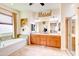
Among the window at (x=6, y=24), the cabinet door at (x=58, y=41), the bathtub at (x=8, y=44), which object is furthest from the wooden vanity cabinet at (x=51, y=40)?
the window at (x=6, y=24)

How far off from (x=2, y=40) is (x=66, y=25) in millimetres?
2673

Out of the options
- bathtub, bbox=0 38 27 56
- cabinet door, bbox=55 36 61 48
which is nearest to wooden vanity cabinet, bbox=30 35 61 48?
cabinet door, bbox=55 36 61 48

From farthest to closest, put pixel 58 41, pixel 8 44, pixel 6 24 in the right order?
pixel 58 41 < pixel 8 44 < pixel 6 24

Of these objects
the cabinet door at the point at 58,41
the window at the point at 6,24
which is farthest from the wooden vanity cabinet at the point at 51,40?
the window at the point at 6,24

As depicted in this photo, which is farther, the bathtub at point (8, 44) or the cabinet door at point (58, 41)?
the cabinet door at point (58, 41)

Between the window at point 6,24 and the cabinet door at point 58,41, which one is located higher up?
the window at point 6,24

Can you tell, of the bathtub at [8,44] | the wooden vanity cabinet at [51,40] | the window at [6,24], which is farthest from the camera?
the wooden vanity cabinet at [51,40]

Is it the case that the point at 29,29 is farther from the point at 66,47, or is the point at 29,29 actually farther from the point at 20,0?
the point at 66,47

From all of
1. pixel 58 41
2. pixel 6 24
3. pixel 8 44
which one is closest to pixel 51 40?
pixel 58 41

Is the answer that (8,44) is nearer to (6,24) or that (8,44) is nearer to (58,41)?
(6,24)

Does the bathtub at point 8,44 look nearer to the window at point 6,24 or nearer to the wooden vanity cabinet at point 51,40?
the window at point 6,24

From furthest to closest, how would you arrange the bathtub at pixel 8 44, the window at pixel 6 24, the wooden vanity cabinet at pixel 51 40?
the wooden vanity cabinet at pixel 51 40
the bathtub at pixel 8 44
the window at pixel 6 24

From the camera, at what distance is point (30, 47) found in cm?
318

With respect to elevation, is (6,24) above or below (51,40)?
above
